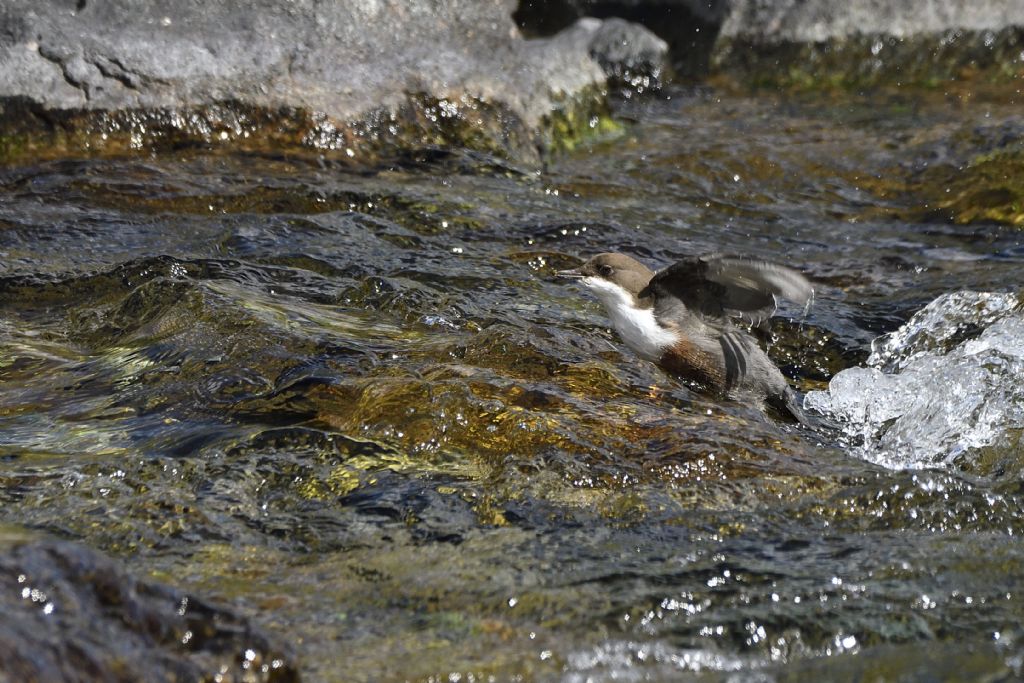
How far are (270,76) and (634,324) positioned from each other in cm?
361

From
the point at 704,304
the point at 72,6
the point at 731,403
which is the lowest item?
the point at 731,403

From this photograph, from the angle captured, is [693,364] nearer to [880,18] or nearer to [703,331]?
[703,331]

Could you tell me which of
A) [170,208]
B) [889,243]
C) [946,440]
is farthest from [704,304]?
[170,208]

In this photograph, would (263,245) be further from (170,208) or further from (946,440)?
(946,440)

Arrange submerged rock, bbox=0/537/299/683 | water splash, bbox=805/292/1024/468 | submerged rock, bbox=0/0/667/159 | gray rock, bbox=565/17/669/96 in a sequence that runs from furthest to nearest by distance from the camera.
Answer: gray rock, bbox=565/17/669/96
submerged rock, bbox=0/0/667/159
water splash, bbox=805/292/1024/468
submerged rock, bbox=0/537/299/683

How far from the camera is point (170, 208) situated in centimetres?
729

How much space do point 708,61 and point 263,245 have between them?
5.98m

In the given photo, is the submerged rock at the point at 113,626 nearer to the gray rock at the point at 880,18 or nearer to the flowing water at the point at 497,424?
the flowing water at the point at 497,424

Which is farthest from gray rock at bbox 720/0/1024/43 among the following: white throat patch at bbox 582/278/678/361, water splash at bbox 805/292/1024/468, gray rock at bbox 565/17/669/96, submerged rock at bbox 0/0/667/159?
white throat patch at bbox 582/278/678/361

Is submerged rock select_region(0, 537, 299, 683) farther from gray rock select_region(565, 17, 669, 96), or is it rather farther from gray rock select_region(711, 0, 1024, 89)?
gray rock select_region(711, 0, 1024, 89)

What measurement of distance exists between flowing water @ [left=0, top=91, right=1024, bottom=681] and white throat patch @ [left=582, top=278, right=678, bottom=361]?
138mm

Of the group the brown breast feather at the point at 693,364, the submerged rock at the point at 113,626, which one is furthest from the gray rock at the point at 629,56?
the submerged rock at the point at 113,626

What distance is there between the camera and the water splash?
510 centimetres

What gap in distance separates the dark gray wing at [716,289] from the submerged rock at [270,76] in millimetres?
3118
